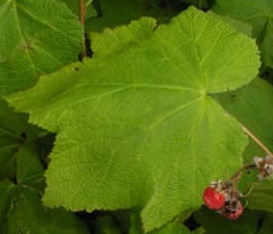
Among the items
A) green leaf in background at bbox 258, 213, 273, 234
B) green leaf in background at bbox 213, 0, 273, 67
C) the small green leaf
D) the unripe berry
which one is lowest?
the small green leaf

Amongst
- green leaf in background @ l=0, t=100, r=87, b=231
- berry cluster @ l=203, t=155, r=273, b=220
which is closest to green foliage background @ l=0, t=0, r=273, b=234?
berry cluster @ l=203, t=155, r=273, b=220

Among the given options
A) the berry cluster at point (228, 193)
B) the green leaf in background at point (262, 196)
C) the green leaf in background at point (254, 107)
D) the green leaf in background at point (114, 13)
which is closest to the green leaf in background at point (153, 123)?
the berry cluster at point (228, 193)

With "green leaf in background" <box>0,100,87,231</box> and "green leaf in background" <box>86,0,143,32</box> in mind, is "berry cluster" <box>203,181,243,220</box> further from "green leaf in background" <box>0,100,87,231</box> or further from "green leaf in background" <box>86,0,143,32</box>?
"green leaf in background" <box>86,0,143,32</box>

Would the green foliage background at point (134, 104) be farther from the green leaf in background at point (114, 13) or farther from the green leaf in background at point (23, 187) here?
the green leaf in background at point (114, 13)

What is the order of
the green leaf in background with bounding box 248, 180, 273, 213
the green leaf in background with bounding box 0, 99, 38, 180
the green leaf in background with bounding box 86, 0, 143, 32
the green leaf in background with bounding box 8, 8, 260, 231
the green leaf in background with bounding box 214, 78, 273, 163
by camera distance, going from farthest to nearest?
the green leaf in background with bounding box 86, 0, 143, 32 < the green leaf in background with bounding box 0, 99, 38, 180 < the green leaf in background with bounding box 214, 78, 273, 163 < the green leaf in background with bounding box 248, 180, 273, 213 < the green leaf in background with bounding box 8, 8, 260, 231

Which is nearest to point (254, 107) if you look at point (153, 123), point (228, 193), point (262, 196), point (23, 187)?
point (262, 196)

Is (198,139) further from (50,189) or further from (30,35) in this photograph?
(30,35)
